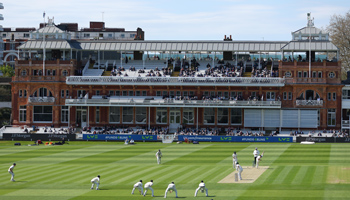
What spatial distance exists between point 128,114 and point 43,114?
42.8 ft

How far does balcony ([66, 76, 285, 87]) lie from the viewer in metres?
89.9

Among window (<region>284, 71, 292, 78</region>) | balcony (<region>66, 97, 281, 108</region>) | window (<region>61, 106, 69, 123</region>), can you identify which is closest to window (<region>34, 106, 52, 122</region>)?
window (<region>61, 106, 69, 123</region>)

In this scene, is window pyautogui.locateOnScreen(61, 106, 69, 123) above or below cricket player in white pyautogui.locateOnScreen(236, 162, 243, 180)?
above

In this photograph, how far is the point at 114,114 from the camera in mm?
94438

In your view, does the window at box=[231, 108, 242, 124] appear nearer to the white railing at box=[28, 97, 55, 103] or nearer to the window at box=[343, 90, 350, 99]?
the window at box=[343, 90, 350, 99]

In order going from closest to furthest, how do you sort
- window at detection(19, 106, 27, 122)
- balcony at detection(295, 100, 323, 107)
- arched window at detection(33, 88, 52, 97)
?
balcony at detection(295, 100, 323, 107) < arched window at detection(33, 88, 52, 97) < window at detection(19, 106, 27, 122)

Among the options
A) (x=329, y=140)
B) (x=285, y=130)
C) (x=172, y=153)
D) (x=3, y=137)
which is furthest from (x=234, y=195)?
(x=3, y=137)

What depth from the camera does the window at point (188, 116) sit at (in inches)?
3656

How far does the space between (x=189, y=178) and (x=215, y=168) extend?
250 inches

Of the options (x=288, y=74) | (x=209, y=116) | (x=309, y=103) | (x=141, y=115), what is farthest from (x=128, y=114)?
(x=309, y=103)

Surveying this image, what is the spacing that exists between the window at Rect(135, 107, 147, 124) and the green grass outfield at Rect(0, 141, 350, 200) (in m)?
12.6

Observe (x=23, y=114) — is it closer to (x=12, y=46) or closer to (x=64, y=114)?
(x=64, y=114)

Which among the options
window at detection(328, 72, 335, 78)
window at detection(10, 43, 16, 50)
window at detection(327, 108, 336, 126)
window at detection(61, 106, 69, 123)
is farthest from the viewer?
window at detection(10, 43, 16, 50)

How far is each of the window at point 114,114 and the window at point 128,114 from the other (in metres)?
0.90
